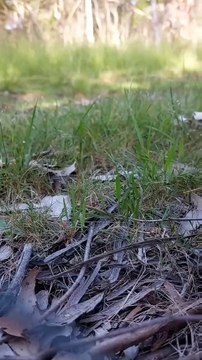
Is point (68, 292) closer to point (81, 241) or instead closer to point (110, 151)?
point (81, 241)

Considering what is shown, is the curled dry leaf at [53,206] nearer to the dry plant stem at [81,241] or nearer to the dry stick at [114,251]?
the dry plant stem at [81,241]

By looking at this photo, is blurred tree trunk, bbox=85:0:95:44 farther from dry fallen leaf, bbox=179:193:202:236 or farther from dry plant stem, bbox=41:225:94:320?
dry plant stem, bbox=41:225:94:320

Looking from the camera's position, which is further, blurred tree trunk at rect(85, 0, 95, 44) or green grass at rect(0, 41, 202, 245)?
A: blurred tree trunk at rect(85, 0, 95, 44)

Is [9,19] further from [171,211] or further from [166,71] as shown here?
[171,211]

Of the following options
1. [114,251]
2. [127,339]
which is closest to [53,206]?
[114,251]

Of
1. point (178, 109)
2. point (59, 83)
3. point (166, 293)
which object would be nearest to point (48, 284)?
point (166, 293)

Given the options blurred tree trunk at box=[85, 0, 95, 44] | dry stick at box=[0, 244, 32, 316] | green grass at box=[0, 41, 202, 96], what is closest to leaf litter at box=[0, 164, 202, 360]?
dry stick at box=[0, 244, 32, 316]

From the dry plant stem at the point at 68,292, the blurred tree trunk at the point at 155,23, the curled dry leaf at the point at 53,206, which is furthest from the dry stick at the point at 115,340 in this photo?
the blurred tree trunk at the point at 155,23
